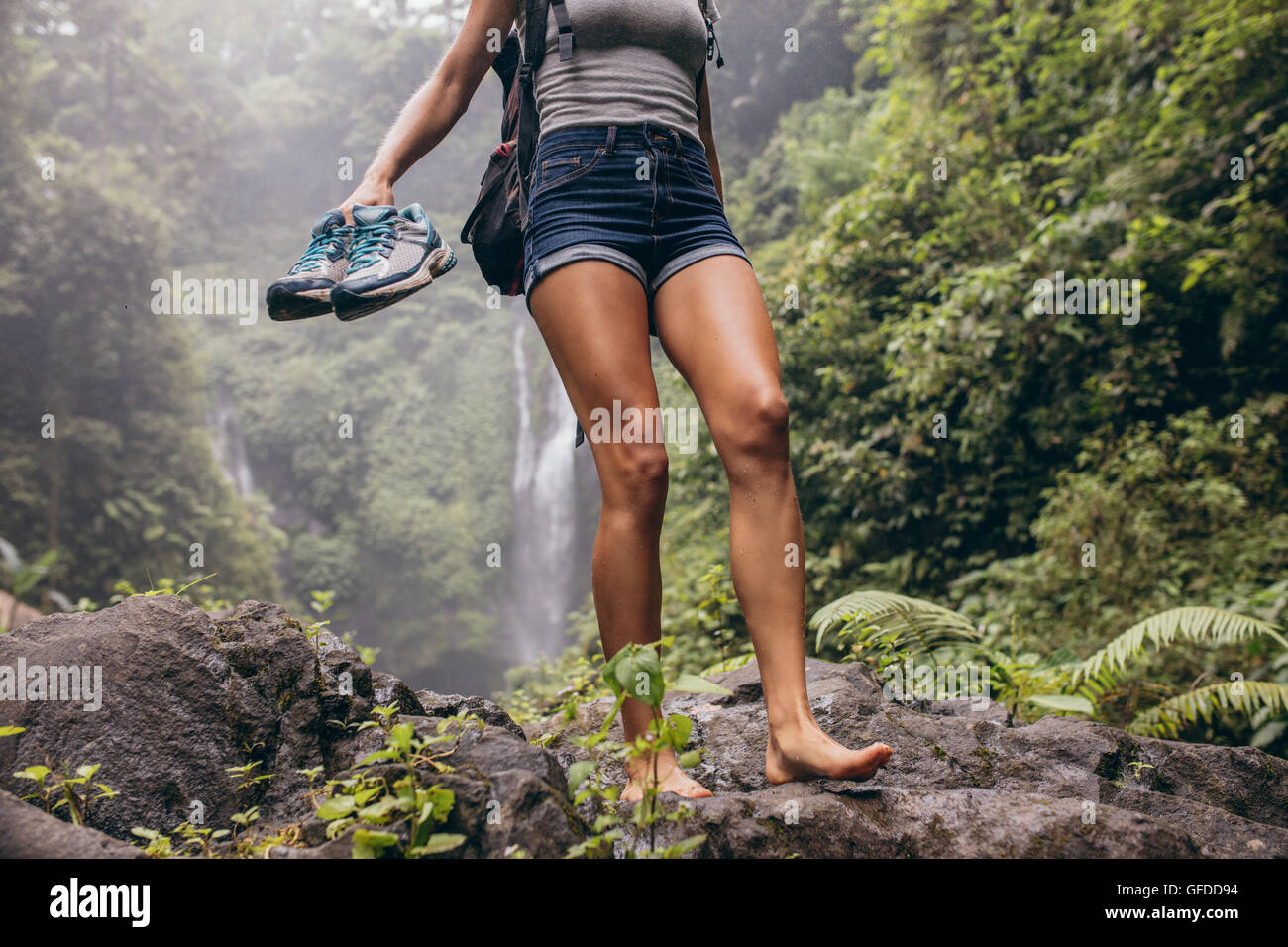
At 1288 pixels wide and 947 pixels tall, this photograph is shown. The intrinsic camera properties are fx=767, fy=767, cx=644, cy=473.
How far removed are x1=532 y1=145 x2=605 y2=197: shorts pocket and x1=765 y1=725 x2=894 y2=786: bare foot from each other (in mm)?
1225

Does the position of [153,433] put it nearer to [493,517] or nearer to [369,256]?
[493,517]

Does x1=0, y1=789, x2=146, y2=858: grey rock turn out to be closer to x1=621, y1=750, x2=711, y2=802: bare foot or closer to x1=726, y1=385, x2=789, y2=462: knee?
x1=621, y1=750, x2=711, y2=802: bare foot

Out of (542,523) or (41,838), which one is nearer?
(41,838)

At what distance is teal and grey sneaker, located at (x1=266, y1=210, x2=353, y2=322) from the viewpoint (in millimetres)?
1396

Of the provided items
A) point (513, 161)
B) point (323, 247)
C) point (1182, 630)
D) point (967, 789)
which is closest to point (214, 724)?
point (323, 247)

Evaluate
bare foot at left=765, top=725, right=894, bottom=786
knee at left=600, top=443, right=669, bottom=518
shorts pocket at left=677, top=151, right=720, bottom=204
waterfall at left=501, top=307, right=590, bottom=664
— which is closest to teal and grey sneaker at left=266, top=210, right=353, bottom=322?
knee at left=600, top=443, right=669, bottom=518

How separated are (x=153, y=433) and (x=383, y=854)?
1703 centimetres

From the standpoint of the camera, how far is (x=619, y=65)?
167 centimetres

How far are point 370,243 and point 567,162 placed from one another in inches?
17.5

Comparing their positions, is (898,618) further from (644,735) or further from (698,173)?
(644,735)

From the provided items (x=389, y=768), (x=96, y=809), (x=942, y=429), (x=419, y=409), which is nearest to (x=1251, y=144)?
(x=942, y=429)

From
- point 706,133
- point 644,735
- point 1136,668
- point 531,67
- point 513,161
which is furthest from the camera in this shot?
point 1136,668

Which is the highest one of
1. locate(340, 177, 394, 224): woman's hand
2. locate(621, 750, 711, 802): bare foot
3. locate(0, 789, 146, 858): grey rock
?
locate(340, 177, 394, 224): woman's hand
